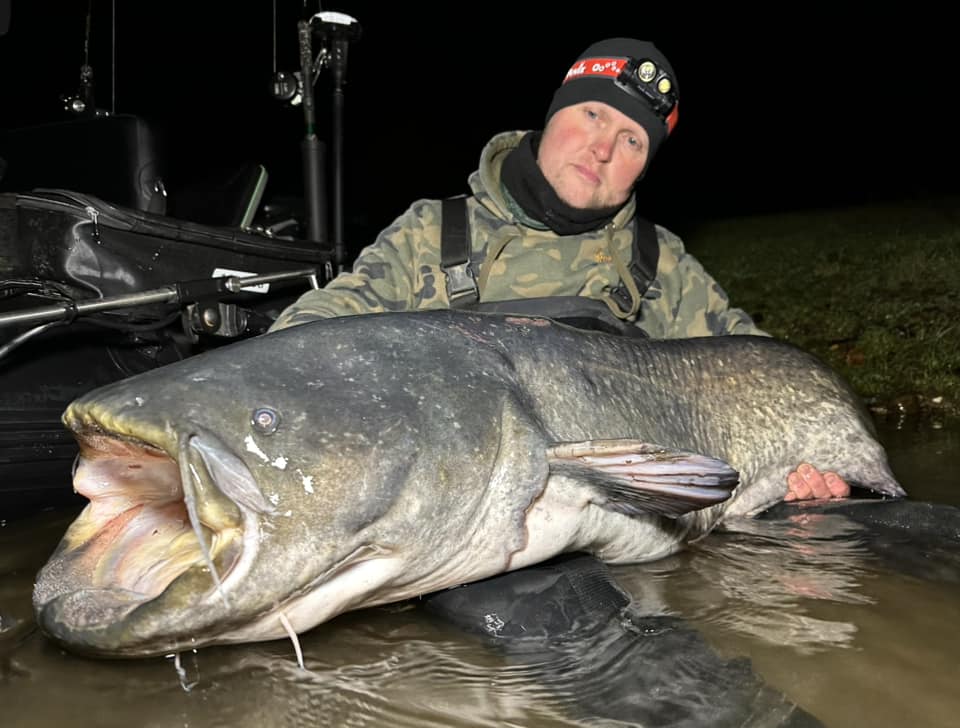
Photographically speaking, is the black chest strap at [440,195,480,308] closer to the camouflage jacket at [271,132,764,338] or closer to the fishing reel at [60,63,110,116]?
the camouflage jacket at [271,132,764,338]

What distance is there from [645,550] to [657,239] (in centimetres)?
166

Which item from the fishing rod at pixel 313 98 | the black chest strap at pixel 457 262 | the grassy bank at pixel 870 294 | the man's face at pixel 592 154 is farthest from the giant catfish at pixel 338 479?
the grassy bank at pixel 870 294

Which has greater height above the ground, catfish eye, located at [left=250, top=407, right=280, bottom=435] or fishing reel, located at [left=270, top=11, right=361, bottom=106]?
fishing reel, located at [left=270, top=11, right=361, bottom=106]

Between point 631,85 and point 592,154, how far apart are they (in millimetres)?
352

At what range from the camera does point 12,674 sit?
6.40 feet

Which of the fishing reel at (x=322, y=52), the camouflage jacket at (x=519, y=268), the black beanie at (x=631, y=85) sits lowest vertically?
the camouflage jacket at (x=519, y=268)

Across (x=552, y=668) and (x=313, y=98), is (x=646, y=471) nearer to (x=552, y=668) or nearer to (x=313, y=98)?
(x=552, y=668)

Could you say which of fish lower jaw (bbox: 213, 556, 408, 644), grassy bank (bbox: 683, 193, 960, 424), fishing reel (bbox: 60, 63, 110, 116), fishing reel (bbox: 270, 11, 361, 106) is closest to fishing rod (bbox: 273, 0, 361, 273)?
fishing reel (bbox: 270, 11, 361, 106)

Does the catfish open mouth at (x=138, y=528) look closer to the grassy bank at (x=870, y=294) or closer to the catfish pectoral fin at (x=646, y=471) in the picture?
the catfish pectoral fin at (x=646, y=471)

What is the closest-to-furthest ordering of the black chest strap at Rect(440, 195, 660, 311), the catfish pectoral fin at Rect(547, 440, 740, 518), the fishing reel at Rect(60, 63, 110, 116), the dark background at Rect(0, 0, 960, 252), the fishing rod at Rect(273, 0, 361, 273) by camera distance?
the catfish pectoral fin at Rect(547, 440, 740, 518)
the black chest strap at Rect(440, 195, 660, 311)
the fishing rod at Rect(273, 0, 361, 273)
the fishing reel at Rect(60, 63, 110, 116)
the dark background at Rect(0, 0, 960, 252)

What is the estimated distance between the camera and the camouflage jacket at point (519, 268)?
11.2 feet

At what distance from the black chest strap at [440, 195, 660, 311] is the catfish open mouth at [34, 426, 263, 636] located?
158 cm

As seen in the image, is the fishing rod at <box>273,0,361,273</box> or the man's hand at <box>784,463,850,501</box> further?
the fishing rod at <box>273,0,361,273</box>

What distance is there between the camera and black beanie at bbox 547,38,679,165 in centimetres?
370
